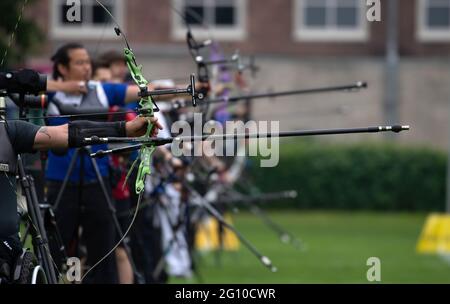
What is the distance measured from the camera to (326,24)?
40125mm

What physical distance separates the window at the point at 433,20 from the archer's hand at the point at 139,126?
3253cm

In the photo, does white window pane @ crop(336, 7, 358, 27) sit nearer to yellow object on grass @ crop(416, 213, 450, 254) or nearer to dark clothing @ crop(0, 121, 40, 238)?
yellow object on grass @ crop(416, 213, 450, 254)

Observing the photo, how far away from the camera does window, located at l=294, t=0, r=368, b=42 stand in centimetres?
4000

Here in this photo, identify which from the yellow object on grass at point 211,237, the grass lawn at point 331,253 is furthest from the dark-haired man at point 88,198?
the yellow object on grass at point 211,237

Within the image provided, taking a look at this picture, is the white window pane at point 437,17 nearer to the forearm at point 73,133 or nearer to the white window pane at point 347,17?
the white window pane at point 347,17

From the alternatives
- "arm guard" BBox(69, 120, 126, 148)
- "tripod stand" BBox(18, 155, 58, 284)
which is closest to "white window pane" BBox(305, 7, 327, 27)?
"tripod stand" BBox(18, 155, 58, 284)

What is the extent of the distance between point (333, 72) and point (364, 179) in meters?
6.84

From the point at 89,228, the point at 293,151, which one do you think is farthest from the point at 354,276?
the point at 293,151

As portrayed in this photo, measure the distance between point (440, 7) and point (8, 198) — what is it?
3310 centimetres

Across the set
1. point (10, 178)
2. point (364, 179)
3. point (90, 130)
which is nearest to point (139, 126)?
point (90, 130)

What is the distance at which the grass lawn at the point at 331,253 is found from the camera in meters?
16.0

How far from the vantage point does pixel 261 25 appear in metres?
39.8

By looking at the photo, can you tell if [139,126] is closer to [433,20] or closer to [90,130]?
[90,130]

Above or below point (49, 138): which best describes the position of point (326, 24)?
above
